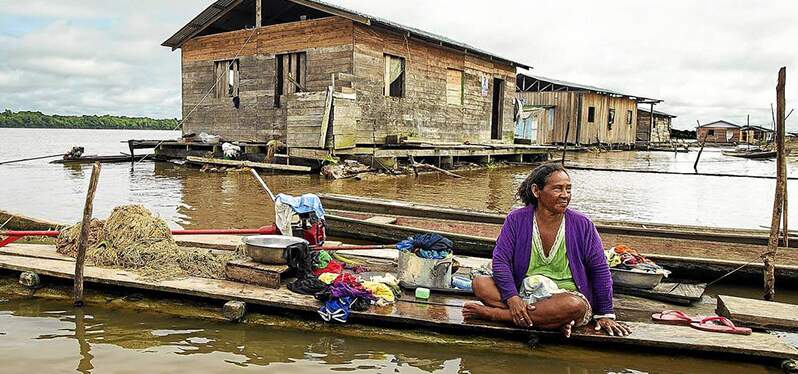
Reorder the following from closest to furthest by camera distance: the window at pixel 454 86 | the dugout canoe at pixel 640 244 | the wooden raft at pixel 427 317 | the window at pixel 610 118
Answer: the wooden raft at pixel 427 317
the dugout canoe at pixel 640 244
the window at pixel 454 86
the window at pixel 610 118

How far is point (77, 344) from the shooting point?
14.7ft

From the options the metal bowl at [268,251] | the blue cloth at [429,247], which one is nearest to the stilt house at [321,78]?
the metal bowl at [268,251]

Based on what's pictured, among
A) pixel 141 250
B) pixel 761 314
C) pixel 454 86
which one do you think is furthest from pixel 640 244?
pixel 454 86

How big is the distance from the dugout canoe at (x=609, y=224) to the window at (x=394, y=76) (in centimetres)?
975

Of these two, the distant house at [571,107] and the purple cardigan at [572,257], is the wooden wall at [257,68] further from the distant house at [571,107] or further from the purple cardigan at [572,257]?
the distant house at [571,107]

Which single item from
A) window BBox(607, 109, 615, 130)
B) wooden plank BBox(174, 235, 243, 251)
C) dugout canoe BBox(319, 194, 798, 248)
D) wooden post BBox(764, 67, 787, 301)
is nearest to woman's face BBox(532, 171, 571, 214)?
wooden post BBox(764, 67, 787, 301)

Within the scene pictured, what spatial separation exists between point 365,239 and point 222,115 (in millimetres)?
14286

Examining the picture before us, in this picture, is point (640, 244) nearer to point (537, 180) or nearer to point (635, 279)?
point (635, 279)

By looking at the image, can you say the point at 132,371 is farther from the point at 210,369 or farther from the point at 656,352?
the point at 656,352

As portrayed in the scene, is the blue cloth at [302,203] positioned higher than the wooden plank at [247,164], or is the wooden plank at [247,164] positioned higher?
the wooden plank at [247,164]

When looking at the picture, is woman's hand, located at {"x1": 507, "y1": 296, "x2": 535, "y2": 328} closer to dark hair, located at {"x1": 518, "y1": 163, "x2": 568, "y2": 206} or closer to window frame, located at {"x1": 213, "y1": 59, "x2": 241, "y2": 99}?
dark hair, located at {"x1": 518, "y1": 163, "x2": 568, "y2": 206}

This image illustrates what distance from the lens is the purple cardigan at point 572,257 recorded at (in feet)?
14.4

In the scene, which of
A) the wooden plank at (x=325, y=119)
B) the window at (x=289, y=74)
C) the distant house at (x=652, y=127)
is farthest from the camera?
the distant house at (x=652, y=127)

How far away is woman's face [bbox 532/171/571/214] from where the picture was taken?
4.30m
